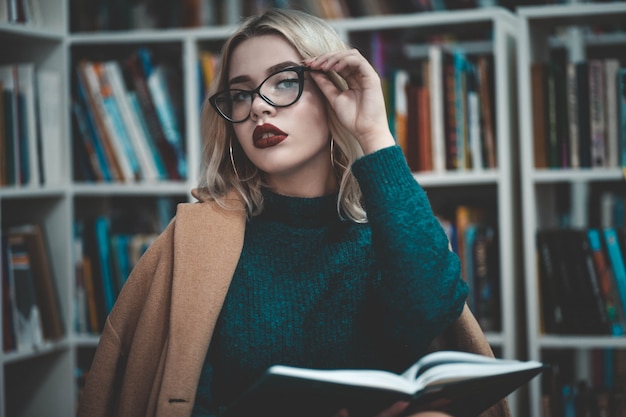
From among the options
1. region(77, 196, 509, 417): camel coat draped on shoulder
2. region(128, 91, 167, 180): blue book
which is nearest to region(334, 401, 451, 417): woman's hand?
region(77, 196, 509, 417): camel coat draped on shoulder

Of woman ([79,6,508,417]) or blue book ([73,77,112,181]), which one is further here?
blue book ([73,77,112,181])

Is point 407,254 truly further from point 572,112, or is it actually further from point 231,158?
point 572,112

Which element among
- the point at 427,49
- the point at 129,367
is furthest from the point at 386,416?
the point at 427,49

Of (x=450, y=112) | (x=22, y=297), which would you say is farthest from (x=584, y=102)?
(x=22, y=297)

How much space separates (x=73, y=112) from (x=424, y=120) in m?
1.04

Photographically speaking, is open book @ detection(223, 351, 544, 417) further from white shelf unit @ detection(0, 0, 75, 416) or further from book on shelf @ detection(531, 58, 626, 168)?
white shelf unit @ detection(0, 0, 75, 416)

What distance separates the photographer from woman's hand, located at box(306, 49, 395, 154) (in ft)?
3.89

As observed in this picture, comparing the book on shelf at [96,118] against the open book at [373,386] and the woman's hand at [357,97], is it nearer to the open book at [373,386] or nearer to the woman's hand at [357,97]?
the woman's hand at [357,97]

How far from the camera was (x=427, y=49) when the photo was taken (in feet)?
7.70

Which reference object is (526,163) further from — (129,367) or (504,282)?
(129,367)

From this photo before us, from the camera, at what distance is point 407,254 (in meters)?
1.10

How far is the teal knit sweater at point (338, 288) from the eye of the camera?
1.11m

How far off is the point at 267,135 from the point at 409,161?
0.97 m

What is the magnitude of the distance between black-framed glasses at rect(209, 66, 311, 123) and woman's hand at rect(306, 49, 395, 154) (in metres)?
0.03
